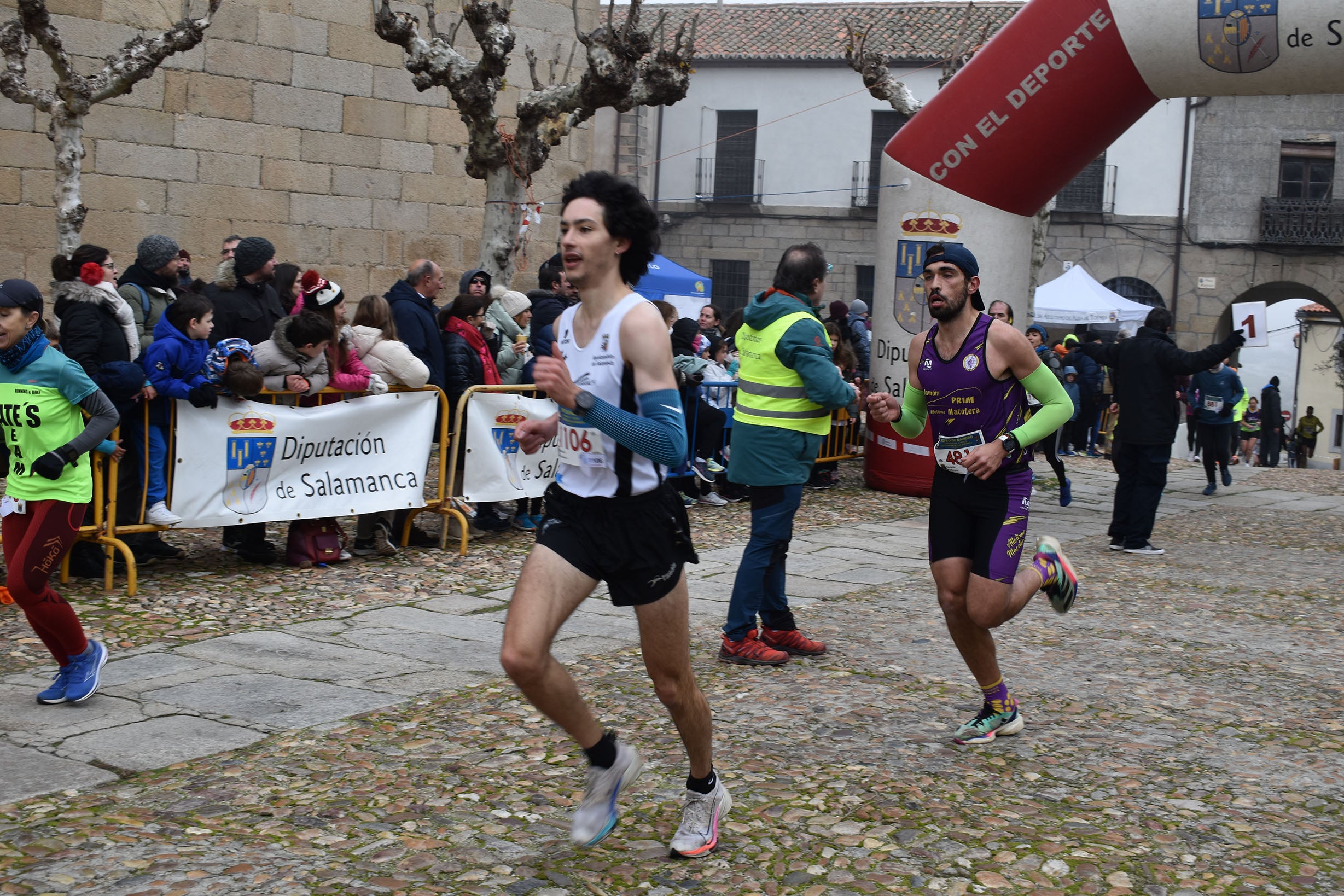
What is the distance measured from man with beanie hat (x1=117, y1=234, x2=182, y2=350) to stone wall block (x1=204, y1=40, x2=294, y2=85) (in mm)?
6601

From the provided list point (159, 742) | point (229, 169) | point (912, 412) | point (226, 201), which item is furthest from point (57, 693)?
point (229, 169)

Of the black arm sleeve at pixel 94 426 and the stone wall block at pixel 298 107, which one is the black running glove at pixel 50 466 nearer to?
the black arm sleeve at pixel 94 426

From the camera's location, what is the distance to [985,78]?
10.4 m

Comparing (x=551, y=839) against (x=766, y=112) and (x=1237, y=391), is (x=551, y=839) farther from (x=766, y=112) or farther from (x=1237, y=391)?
(x=766, y=112)

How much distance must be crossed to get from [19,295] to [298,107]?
34.0 feet

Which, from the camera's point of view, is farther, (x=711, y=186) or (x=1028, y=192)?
(x=711, y=186)

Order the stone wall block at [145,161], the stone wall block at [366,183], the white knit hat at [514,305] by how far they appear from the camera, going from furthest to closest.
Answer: the stone wall block at [366,183], the stone wall block at [145,161], the white knit hat at [514,305]

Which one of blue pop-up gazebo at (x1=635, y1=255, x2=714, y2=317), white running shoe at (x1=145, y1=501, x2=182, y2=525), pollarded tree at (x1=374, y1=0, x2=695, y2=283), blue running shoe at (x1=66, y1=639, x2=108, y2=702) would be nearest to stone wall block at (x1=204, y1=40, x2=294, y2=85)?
pollarded tree at (x1=374, y1=0, x2=695, y2=283)

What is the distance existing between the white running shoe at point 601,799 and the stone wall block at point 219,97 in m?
12.3

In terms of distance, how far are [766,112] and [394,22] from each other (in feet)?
85.6

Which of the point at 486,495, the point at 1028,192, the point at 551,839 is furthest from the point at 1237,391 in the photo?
the point at 551,839

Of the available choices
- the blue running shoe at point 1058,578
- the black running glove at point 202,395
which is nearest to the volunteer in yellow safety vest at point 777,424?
the blue running shoe at point 1058,578

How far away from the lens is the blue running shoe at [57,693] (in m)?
5.02

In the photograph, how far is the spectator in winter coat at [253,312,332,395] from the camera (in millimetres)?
7734
